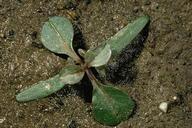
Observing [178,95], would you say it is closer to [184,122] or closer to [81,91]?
[184,122]

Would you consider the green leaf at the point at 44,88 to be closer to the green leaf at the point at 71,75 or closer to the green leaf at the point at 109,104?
the green leaf at the point at 71,75

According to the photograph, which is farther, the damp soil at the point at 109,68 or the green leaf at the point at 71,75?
the damp soil at the point at 109,68

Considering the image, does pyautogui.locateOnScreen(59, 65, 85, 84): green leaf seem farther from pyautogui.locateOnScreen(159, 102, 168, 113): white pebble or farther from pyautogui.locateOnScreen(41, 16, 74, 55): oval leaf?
pyautogui.locateOnScreen(159, 102, 168, 113): white pebble

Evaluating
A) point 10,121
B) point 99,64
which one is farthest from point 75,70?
point 10,121

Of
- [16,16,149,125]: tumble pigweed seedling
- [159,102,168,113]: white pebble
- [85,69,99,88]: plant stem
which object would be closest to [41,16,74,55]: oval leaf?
[16,16,149,125]: tumble pigweed seedling

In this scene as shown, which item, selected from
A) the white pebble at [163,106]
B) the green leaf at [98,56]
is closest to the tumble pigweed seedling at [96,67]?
the green leaf at [98,56]

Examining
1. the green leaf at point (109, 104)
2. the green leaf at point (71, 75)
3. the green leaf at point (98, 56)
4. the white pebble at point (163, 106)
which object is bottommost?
the white pebble at point (163, 106)

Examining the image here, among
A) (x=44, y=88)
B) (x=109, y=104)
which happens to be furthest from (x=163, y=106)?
(x=44, y=88)

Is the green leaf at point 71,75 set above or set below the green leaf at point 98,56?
below

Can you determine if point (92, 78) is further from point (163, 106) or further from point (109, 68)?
point (163, 106)
